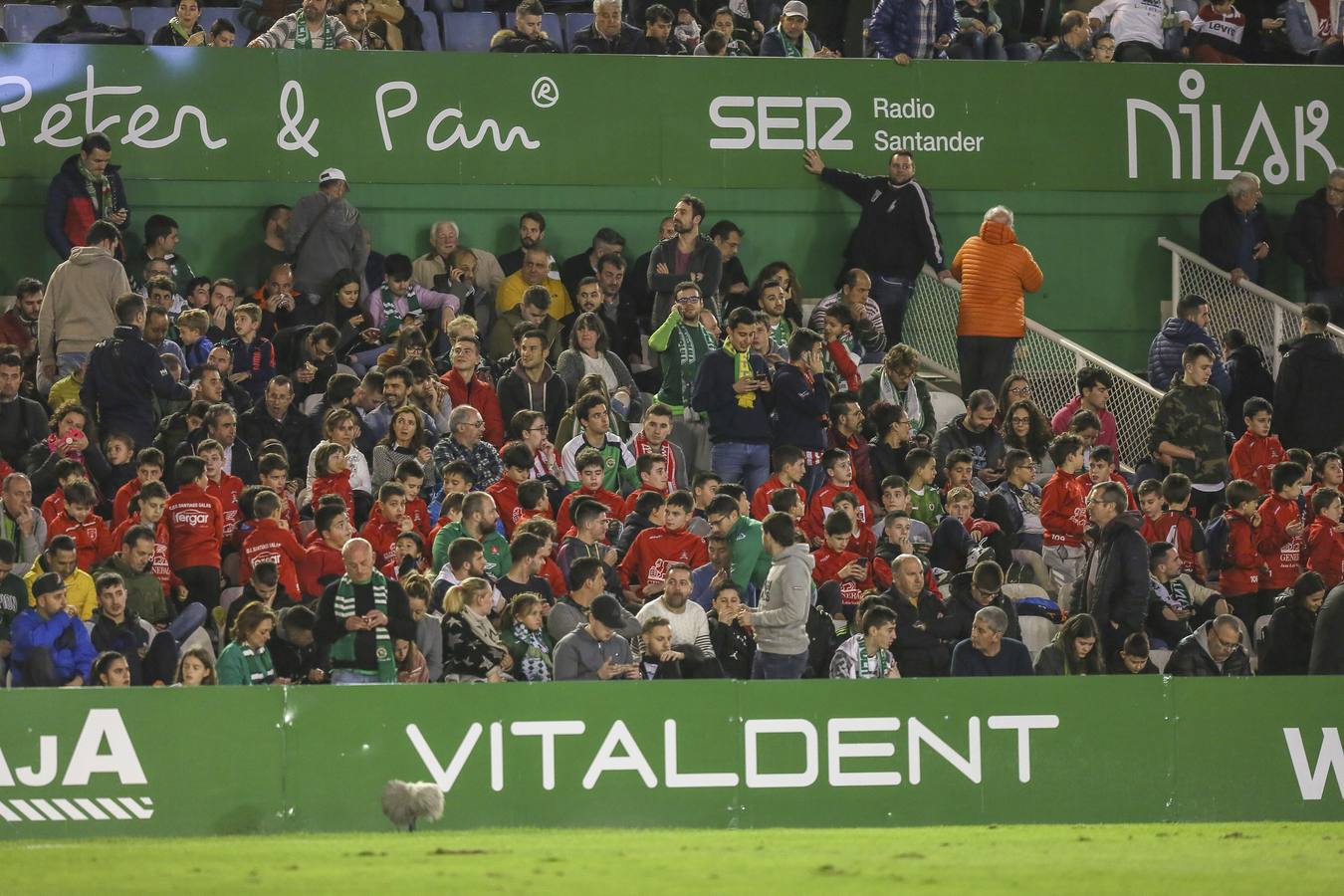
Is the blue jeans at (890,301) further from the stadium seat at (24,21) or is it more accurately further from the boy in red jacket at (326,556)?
the stadium seat at (24,21)

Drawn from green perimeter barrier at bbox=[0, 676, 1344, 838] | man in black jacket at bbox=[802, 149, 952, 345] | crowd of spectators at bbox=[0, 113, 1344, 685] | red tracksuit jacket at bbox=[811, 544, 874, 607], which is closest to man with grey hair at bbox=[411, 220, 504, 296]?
crowd of spectators at bbox=[0, 113, 1344, 685]

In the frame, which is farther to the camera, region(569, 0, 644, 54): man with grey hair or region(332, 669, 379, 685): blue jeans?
region(569, 0, 644, 54): man with grey hair

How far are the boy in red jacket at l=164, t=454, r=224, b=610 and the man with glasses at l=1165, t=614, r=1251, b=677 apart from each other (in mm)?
6257

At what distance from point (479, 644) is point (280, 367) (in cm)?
517

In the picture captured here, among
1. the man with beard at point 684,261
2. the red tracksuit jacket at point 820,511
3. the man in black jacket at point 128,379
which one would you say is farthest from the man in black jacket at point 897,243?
the man in black jacket at point 128,379

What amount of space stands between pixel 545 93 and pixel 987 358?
187 inches

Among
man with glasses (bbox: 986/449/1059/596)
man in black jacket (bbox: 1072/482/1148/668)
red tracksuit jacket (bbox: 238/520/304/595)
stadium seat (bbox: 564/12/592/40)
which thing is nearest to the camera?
red tracksuit jacket (bbox: 238/520/304/595)

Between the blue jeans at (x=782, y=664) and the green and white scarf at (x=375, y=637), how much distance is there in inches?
89.2

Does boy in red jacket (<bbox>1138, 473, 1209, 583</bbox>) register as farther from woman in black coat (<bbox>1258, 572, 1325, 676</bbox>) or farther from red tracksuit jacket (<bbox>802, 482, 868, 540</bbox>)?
red tracksuit jacket (<bbox>802, 482, 868, 540</bbox>)

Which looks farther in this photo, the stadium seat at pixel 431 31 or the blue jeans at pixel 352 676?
the stadium seat at pixel 431 31

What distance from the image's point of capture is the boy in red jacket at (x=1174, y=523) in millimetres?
15953

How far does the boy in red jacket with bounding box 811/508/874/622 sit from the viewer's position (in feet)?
48.2

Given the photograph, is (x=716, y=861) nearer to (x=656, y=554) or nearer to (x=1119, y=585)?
(x=656, y=554)

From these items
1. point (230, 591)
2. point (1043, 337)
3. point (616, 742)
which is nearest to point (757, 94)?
point (1043, 337)
